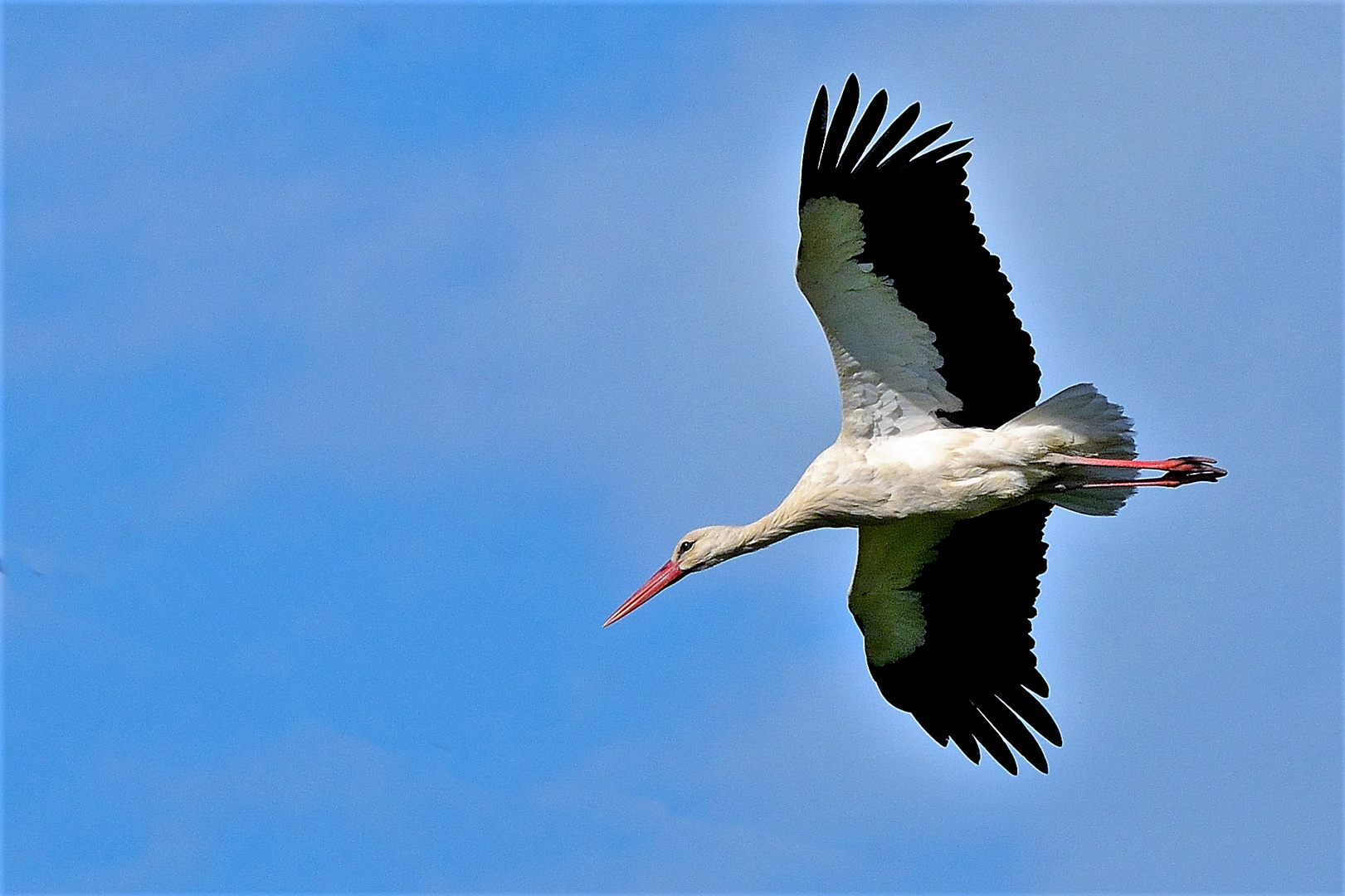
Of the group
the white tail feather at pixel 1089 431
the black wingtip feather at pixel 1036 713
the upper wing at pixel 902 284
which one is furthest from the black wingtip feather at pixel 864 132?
the black wingtip feather at pixel 1036 713

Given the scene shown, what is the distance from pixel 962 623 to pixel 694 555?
1.93 metres

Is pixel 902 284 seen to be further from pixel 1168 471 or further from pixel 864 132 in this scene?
pixel 1168 471

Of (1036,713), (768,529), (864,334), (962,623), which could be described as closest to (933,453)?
(864,334)

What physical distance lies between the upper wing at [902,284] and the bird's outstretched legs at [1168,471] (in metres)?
0.61

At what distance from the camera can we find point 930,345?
40.9 feet

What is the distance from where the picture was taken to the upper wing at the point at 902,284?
11.8 meters

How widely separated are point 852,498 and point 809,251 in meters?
1.65

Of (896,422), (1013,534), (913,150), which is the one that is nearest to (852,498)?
(896,422)

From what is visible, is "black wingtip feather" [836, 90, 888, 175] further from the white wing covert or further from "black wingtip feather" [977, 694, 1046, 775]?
"black wingtip feather" [977, 694, 1046, 775]

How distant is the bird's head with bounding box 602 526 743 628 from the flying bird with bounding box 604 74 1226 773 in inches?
0.5

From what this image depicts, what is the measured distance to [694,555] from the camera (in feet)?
44.4

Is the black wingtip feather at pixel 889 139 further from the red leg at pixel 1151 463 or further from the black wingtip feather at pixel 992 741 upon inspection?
the black wingtip feather at pixel 992 741

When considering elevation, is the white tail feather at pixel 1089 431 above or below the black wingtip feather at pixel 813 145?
below

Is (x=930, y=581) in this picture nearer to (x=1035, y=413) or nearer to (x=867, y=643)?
(x=867, y=643)
